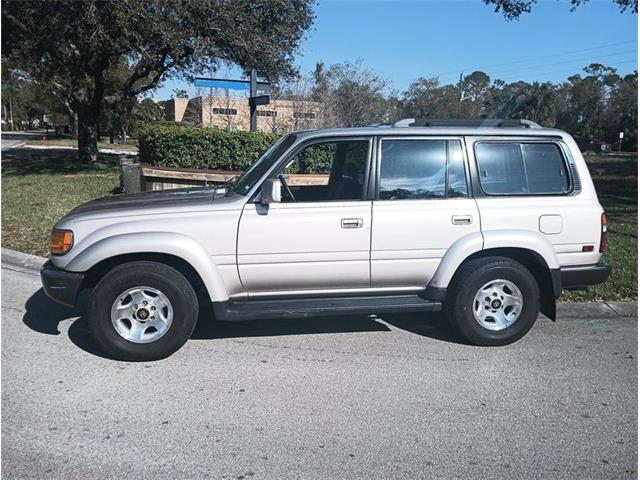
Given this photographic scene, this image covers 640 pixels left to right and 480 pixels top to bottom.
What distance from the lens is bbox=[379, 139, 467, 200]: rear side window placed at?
4.80m

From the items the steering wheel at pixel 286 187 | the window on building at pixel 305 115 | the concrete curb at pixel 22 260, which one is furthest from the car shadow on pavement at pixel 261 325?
the window on building at pixel 305 115

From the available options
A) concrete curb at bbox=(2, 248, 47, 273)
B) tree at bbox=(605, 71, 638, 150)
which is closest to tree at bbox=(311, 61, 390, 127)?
concrete curb at bbox=(2, 248, 47, 273)

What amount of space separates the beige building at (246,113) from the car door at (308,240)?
43.5 ft

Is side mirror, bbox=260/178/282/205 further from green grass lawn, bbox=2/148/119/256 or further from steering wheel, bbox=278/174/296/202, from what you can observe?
green grass lawn, bbox=2/148/119/256

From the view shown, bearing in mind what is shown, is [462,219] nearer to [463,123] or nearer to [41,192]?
[463,123]

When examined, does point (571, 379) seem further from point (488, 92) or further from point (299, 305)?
point (488, 92)

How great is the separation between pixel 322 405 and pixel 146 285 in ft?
5.49

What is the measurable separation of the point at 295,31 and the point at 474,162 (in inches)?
523

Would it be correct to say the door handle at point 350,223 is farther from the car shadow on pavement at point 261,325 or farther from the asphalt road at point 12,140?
the asphalt road at point 12,140

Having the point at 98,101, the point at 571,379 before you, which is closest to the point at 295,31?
the point at 98,101

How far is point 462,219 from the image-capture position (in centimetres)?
476

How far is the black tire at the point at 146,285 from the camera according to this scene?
4.39 meters

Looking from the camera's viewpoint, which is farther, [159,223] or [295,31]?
[295,31]

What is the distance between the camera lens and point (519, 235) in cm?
480
